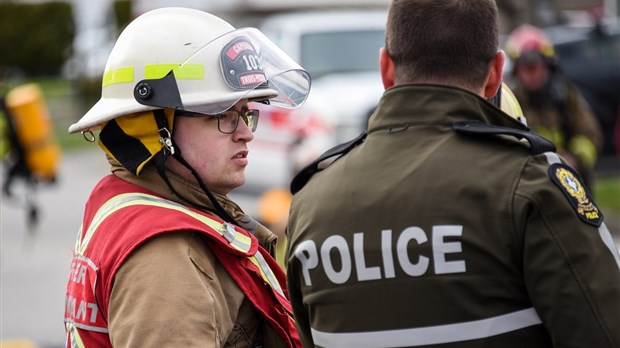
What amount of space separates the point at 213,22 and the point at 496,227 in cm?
111

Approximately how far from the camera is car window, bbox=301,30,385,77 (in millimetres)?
11289

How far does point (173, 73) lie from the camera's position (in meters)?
2.81

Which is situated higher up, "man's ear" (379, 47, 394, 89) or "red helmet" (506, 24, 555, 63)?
"man's ear" (379, 47, 394, 89)

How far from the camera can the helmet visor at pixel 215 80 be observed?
9.16ft

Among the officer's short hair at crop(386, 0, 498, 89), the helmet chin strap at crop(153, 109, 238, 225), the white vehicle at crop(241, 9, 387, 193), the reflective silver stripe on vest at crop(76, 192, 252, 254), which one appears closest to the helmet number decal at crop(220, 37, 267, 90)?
the helmet chin strap at crop(153, 109, 238, 225)

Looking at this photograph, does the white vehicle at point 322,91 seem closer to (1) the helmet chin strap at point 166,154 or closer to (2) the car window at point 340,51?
(2) the car window at point 340,51

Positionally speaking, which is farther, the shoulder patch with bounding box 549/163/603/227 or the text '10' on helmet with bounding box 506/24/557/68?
the text '10' on helmet with bounding box 506/24/557/68

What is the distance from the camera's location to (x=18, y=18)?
28438 millimetres

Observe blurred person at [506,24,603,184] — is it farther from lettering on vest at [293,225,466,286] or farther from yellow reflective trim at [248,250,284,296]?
lettering on vest at [293,225,466,286]

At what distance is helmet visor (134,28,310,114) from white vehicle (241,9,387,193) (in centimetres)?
594

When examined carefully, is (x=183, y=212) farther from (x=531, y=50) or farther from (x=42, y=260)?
(x=42, y=260)

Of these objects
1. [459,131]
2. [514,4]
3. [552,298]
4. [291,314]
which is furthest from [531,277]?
[514,4]

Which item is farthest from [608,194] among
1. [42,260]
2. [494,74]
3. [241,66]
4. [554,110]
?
[494,74]

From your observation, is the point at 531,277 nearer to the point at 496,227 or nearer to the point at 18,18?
the point at 496,227
